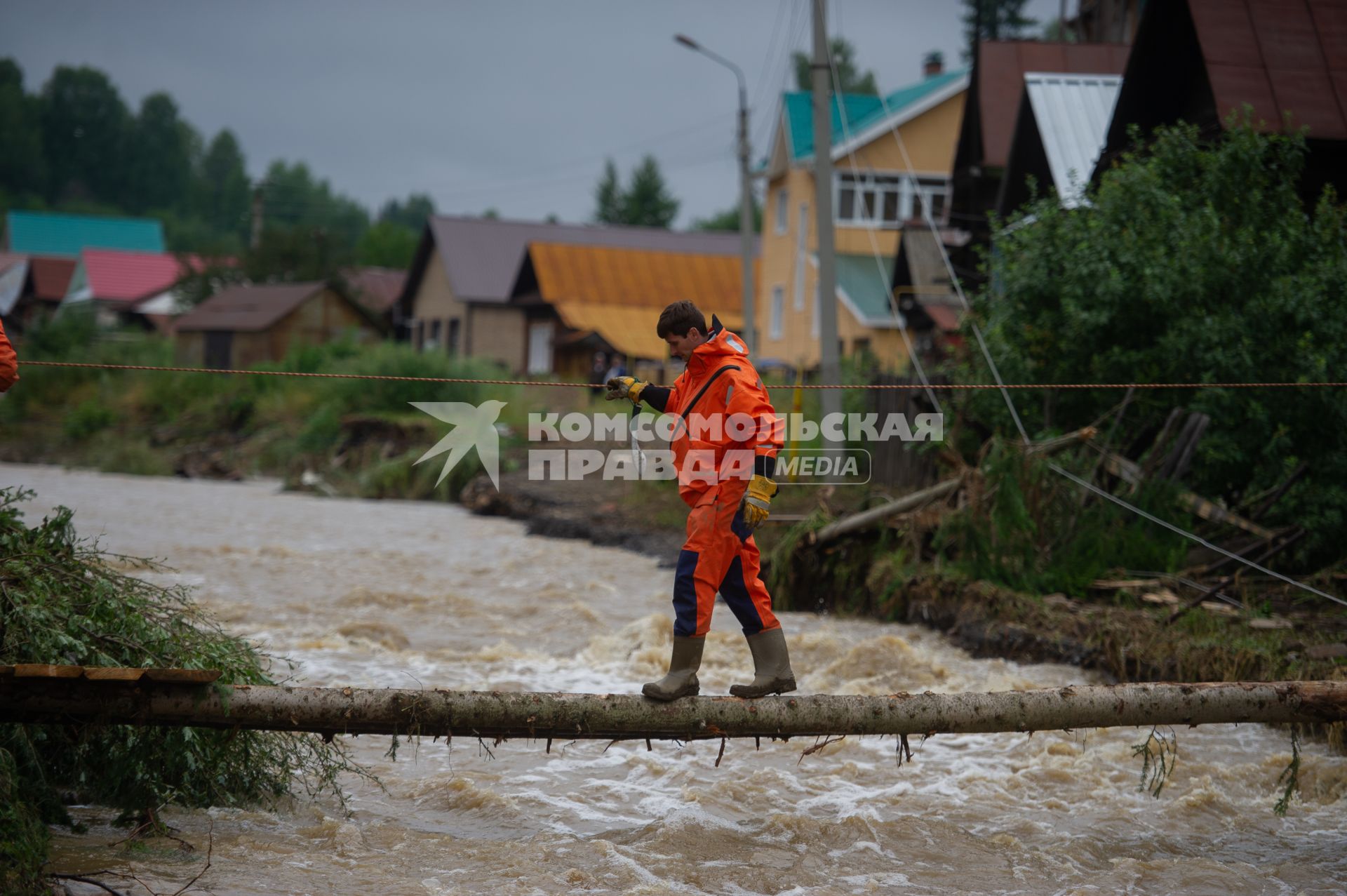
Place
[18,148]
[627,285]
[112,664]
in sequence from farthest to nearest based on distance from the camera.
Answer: [18,148] → [627,285] → [112,664]

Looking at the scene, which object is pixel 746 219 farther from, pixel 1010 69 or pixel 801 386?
pixel 801 386

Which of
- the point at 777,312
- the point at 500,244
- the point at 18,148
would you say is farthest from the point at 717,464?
the point at 18,148

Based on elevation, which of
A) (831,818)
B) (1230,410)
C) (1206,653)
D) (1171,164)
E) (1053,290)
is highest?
(1171,164)

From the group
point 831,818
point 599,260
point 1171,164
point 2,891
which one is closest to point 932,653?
point 831,818

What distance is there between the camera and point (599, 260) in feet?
137

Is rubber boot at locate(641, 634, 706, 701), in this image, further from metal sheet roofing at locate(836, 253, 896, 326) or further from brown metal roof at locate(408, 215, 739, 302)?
brown metal roof at locate(408, 215, 739, 302)

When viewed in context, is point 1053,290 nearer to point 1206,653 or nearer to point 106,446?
point 1206,653

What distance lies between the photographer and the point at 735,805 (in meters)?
7.20

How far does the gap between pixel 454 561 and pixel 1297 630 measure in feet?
34.9

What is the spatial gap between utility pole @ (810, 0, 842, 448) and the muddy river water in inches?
163

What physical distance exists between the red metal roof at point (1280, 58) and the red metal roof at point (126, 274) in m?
49.0

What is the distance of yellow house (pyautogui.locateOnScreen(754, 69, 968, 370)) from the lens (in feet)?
109

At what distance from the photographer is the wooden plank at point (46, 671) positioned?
17.7ft

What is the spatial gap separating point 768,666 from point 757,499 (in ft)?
2.93
